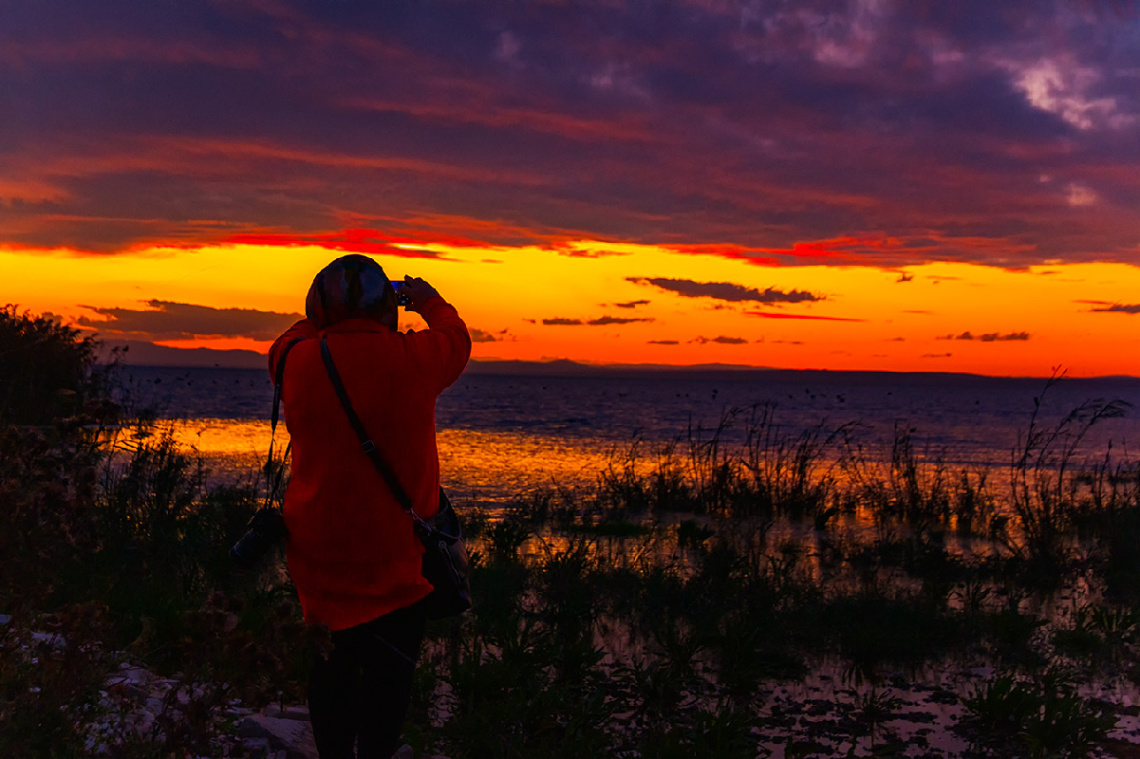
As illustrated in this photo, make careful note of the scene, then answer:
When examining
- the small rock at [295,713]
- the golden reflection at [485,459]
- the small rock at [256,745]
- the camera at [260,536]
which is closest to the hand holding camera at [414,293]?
the camera at [260,536]

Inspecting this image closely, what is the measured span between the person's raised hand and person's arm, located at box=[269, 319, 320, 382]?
0.41 meters

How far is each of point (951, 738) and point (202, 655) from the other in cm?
413

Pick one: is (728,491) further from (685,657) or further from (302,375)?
(302,375)

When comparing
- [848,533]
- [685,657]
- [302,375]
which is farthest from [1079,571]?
[302,375]

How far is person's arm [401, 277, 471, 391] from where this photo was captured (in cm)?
303

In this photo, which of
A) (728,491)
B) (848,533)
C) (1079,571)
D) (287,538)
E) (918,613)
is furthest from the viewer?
(728,491)

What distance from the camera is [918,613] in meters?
6.64

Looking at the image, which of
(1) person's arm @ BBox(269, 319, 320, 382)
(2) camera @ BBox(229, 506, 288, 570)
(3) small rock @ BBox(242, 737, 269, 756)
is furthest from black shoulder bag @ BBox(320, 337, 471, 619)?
(3) small rock @ BBox(242, 737, 269, 756)

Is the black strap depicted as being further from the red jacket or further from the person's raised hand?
the person's raised hand

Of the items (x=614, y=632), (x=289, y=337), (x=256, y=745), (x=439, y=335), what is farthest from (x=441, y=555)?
(x=614, y=632)

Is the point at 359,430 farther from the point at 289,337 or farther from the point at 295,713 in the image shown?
the point at 295,713

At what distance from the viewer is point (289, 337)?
319 centimetres

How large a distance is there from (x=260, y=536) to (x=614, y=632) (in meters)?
3.99

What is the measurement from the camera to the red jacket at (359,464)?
2.90 meters
